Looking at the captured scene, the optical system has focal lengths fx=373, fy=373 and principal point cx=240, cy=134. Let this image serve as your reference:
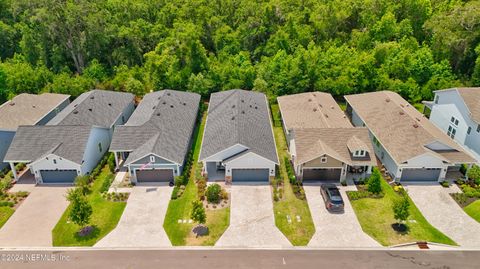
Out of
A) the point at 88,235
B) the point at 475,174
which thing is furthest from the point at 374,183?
the point at 88,235

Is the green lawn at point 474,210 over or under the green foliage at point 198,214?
under

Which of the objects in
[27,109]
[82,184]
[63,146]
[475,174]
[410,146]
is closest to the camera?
[82,184]

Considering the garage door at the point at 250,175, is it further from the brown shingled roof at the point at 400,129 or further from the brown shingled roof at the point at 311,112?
the brown shingled roof at the point at 400,129

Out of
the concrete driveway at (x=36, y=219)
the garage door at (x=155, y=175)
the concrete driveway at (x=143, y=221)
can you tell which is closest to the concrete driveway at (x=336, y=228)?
the concrete driveway at (x=143, y=221)

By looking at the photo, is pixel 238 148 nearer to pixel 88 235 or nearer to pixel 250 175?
pixel 250 175

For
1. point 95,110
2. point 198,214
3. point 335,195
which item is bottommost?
point 335,195

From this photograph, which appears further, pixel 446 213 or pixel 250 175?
pixel 250 175
